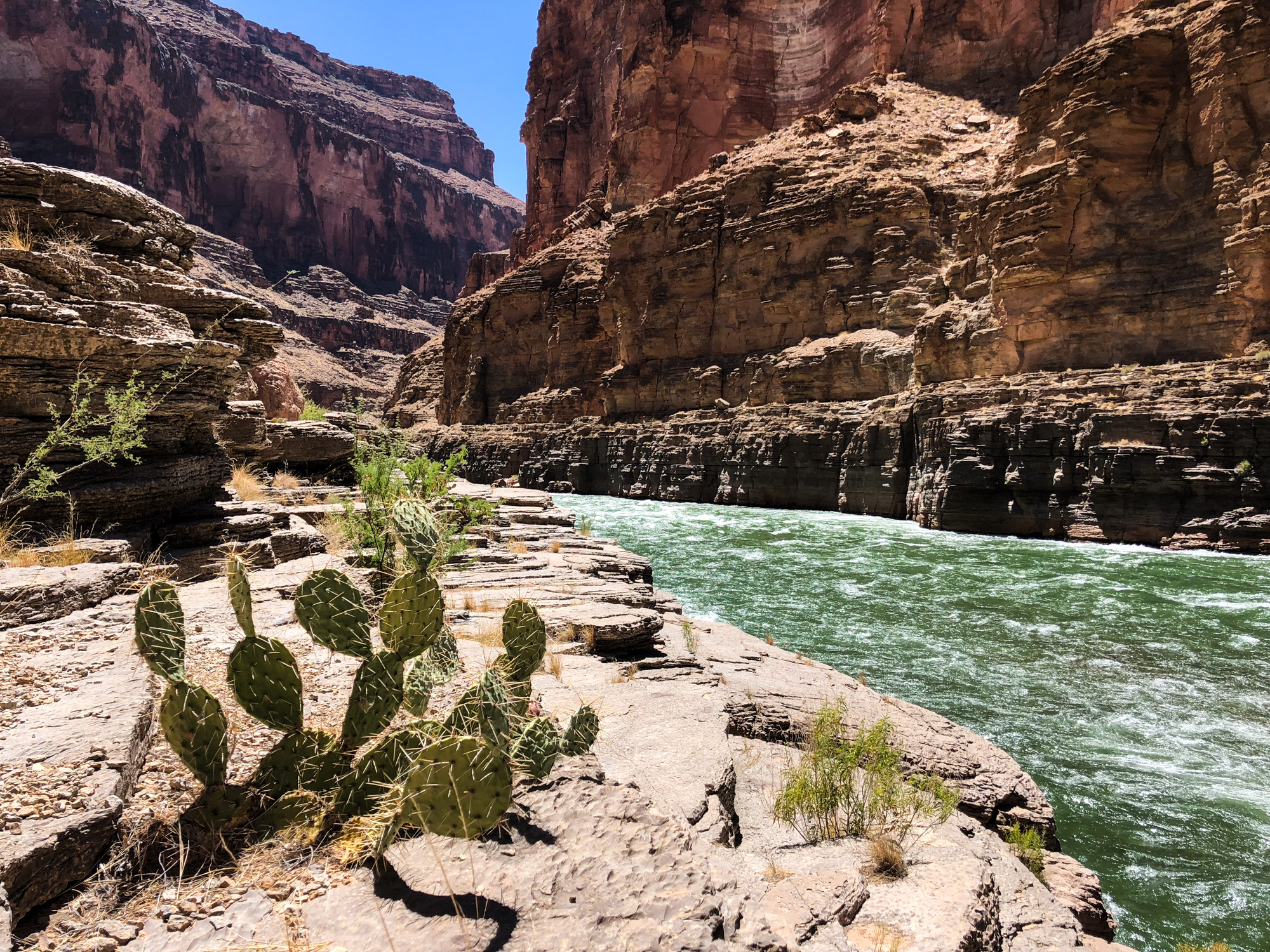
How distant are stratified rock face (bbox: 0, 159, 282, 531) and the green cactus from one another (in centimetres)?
469

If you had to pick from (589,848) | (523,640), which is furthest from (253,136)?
(589,848)

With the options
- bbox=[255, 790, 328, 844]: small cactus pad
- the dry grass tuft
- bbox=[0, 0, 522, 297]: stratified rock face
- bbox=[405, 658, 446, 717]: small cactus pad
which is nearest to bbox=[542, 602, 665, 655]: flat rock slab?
bbox=[405, 658, 446, 717]: small cactus pad

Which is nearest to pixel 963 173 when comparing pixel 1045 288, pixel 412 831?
pixel 1045 288

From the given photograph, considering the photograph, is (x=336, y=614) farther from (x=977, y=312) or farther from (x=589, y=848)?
(x=977, y=312)

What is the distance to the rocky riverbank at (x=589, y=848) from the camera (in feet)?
5.73

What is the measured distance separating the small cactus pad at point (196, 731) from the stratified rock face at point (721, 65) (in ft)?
143

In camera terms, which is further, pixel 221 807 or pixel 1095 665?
pixel 1095 665

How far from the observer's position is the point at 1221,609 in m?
9.35

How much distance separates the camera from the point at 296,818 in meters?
2.23

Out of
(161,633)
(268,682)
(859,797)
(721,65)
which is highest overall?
(721,65)

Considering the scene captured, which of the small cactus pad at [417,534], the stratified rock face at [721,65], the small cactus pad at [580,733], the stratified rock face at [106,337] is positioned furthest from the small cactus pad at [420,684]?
the stratified rock face at [721,65]

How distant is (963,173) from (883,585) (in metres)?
28.8

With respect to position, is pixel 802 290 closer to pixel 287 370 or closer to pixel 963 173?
pixel 963 173

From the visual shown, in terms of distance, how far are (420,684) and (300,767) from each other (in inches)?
19.2
